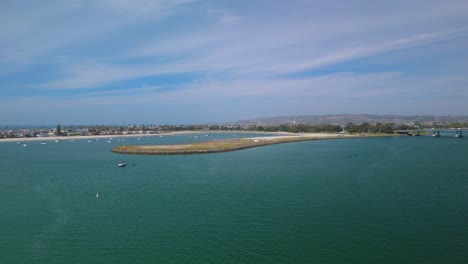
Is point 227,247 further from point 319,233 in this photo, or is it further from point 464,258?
point 464,258

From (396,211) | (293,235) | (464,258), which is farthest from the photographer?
(396,211)

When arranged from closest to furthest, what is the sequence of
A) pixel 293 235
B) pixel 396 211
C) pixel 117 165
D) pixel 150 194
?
pixel 293 235, pixel 396 211, pixel 150 194, pixel 117 165

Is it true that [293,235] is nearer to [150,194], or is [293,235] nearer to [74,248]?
[74,248]

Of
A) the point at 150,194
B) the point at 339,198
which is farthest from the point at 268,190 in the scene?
the point at 150,194

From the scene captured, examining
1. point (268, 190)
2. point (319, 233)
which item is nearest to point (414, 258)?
point (319, 233)

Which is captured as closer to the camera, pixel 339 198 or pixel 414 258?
pixel 414 258

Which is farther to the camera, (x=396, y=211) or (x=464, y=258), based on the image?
(x=396, y=211)
